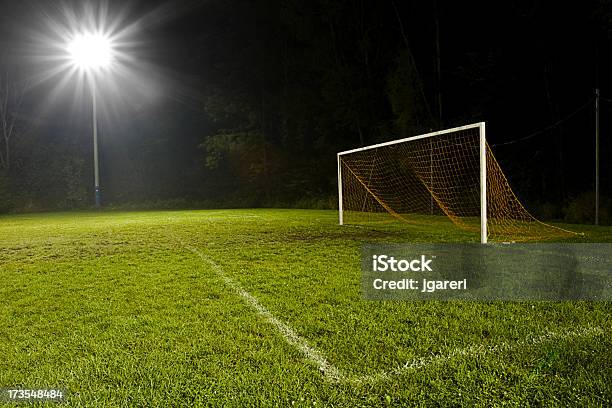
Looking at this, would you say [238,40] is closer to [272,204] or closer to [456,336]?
[272,204]

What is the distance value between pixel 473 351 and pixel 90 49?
22148 mm

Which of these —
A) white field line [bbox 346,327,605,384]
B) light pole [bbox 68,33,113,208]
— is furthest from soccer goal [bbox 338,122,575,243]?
light pole [bbox 68,33,113,208]

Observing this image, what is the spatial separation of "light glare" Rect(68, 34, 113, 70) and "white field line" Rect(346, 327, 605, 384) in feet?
71.7

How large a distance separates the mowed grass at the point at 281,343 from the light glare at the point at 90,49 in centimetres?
1727

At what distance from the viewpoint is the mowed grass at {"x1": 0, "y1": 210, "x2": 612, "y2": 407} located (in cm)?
253

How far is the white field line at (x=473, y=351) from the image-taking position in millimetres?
2711

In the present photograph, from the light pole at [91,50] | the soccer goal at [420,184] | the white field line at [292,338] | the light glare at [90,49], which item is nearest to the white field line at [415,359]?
the white field line at [292,338]

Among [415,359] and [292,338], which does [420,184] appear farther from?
[415,359]

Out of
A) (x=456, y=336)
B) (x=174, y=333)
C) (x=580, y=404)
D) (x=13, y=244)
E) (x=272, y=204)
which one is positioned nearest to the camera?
(x=580, y=404)

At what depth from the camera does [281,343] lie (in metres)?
3.30

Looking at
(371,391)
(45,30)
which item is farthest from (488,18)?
(45,30)

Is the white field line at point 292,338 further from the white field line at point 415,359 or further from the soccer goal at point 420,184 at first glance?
the soccer goal at point 420,184

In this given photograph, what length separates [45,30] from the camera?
974 inches

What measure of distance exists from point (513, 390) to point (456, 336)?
852 millimetres
